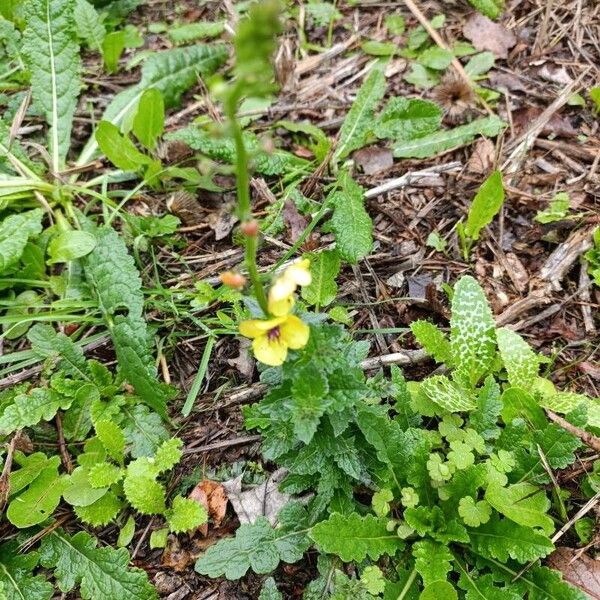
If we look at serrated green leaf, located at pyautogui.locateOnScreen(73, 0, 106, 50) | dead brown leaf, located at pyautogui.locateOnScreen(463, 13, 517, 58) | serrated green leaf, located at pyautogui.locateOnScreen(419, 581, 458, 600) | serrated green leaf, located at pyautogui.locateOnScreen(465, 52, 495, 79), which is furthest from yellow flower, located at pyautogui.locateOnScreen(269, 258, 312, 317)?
serrated green leaf, located at pyautogui.locateOnScreen(73, 0, 106, 50)

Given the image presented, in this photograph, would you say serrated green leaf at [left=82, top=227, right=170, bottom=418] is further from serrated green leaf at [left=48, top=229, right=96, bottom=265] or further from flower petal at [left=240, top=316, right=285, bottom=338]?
flower petal at [left=240, top=316, right=285, bottom=338]

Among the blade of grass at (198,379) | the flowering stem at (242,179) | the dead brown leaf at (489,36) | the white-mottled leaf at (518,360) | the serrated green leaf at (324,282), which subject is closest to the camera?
the flowering stem at (242,179)

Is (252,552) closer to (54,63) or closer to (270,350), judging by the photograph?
(270,350)

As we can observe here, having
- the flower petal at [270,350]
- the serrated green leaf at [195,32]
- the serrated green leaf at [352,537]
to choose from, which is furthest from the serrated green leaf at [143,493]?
the serrated green leaf at [195,32]

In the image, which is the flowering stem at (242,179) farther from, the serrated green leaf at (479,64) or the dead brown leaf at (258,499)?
the serrated green leaf at (479,64)

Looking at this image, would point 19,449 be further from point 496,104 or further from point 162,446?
point 496,104

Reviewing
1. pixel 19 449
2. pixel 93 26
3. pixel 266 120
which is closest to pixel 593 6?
pixel 266 120
